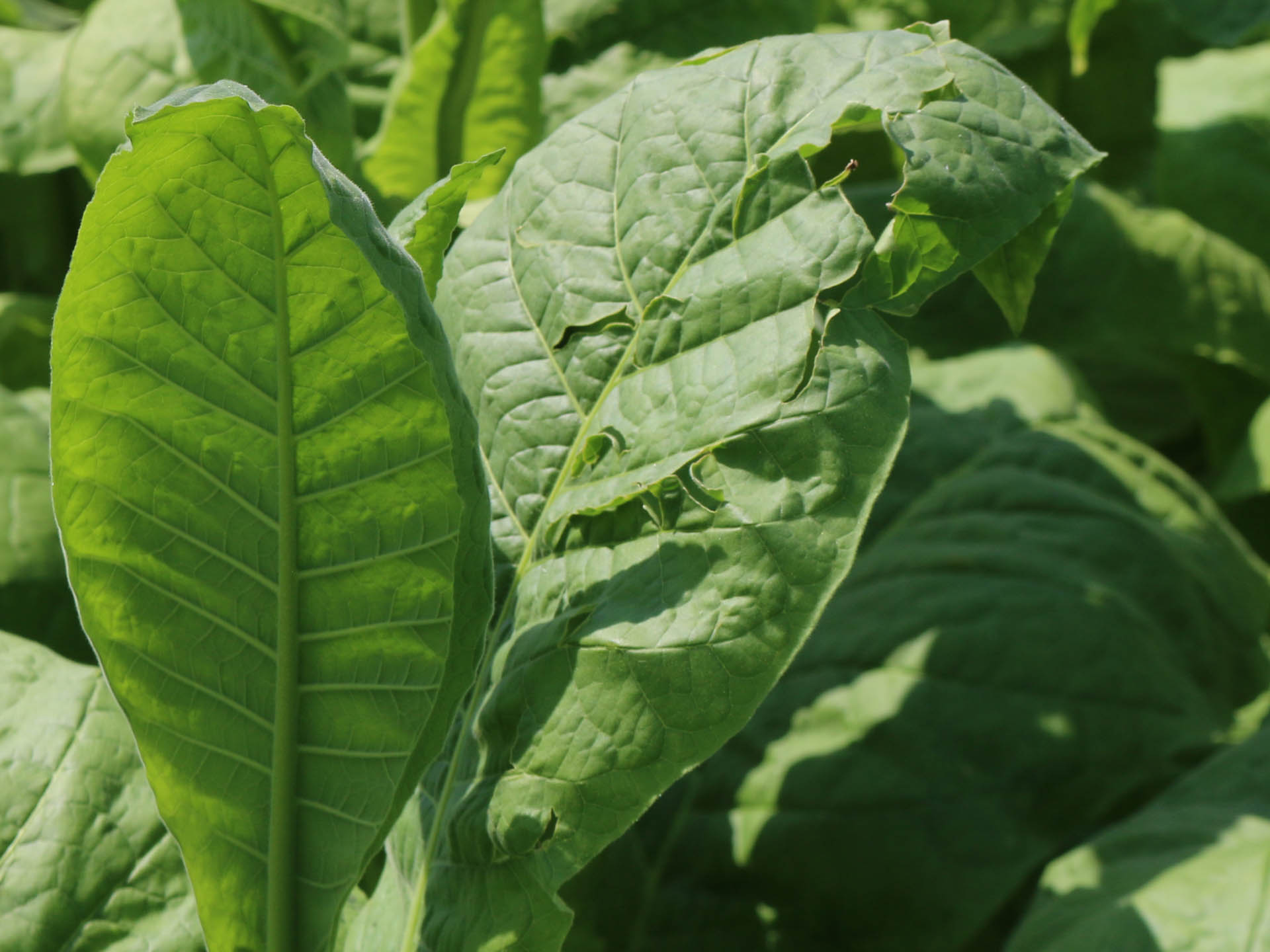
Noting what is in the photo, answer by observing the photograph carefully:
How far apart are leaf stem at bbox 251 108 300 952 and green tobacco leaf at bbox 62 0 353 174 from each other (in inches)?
28.3

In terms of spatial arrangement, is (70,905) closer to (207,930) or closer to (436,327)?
(207,930)

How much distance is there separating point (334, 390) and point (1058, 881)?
730 mm

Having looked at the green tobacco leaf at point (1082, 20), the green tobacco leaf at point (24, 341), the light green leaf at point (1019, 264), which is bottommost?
the green tobacco leaf at point (24, 341)

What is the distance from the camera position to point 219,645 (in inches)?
25.1

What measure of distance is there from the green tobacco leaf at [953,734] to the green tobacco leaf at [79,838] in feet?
1.27

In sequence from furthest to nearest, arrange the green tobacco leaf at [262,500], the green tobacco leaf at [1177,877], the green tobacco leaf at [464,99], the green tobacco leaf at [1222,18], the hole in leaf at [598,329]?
→ the green tobacco leaf at [1222,18], the green tobacco leaf at [464,99], the green tobacco leaf at [1177,877], the hole in leaf at [598,329], the green tobacco leaf at [262,500]

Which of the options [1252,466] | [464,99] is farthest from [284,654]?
[1252,466]

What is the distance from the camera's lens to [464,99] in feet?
4.19

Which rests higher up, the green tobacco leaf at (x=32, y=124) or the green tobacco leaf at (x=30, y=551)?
the green tobacco leaf at (x=32, y=124)

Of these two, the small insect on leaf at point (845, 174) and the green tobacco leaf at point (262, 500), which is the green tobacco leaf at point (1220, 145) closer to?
the small insect on leaf at point (845, 174)

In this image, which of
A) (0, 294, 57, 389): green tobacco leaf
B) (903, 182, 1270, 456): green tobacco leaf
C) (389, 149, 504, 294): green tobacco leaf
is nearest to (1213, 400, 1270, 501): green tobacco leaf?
(903, 182, 1270, 456): green tobacco leaf

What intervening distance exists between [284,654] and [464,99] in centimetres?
78

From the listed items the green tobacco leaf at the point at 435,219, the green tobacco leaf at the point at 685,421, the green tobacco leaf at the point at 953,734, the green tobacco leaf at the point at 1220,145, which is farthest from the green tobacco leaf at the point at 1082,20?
the green tobacco leaf at the point at 435,219

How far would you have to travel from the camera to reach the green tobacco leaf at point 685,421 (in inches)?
25.5
